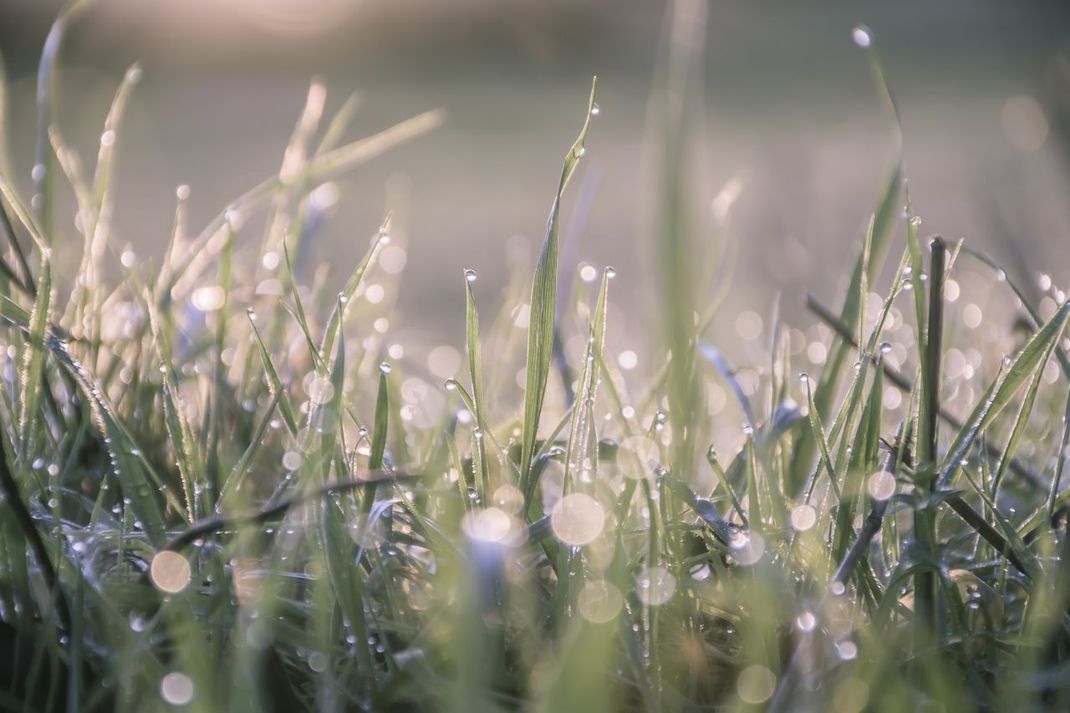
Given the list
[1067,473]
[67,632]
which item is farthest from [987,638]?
[67,632]

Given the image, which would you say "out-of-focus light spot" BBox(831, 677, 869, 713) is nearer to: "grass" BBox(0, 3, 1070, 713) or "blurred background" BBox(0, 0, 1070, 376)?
"grass" BBox(0, 3, 1070, 713)

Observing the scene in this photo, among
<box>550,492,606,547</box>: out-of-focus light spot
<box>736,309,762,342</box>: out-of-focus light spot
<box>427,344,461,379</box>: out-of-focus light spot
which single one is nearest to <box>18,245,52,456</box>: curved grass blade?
<box>550,492,606,547</box>: out-of-focus light spot

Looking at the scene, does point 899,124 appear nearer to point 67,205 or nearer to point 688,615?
point 688,615

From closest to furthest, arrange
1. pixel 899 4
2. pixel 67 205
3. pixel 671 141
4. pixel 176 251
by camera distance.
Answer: pixel 671 141
pixel 176 251
pixel 67 205
pixel 899 4

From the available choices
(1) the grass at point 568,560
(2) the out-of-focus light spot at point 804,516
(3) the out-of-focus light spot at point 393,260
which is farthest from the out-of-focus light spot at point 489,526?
(3) the out-of-focus light spot at point 393,260

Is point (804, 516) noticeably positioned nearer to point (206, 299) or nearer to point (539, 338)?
point (539, 338)
